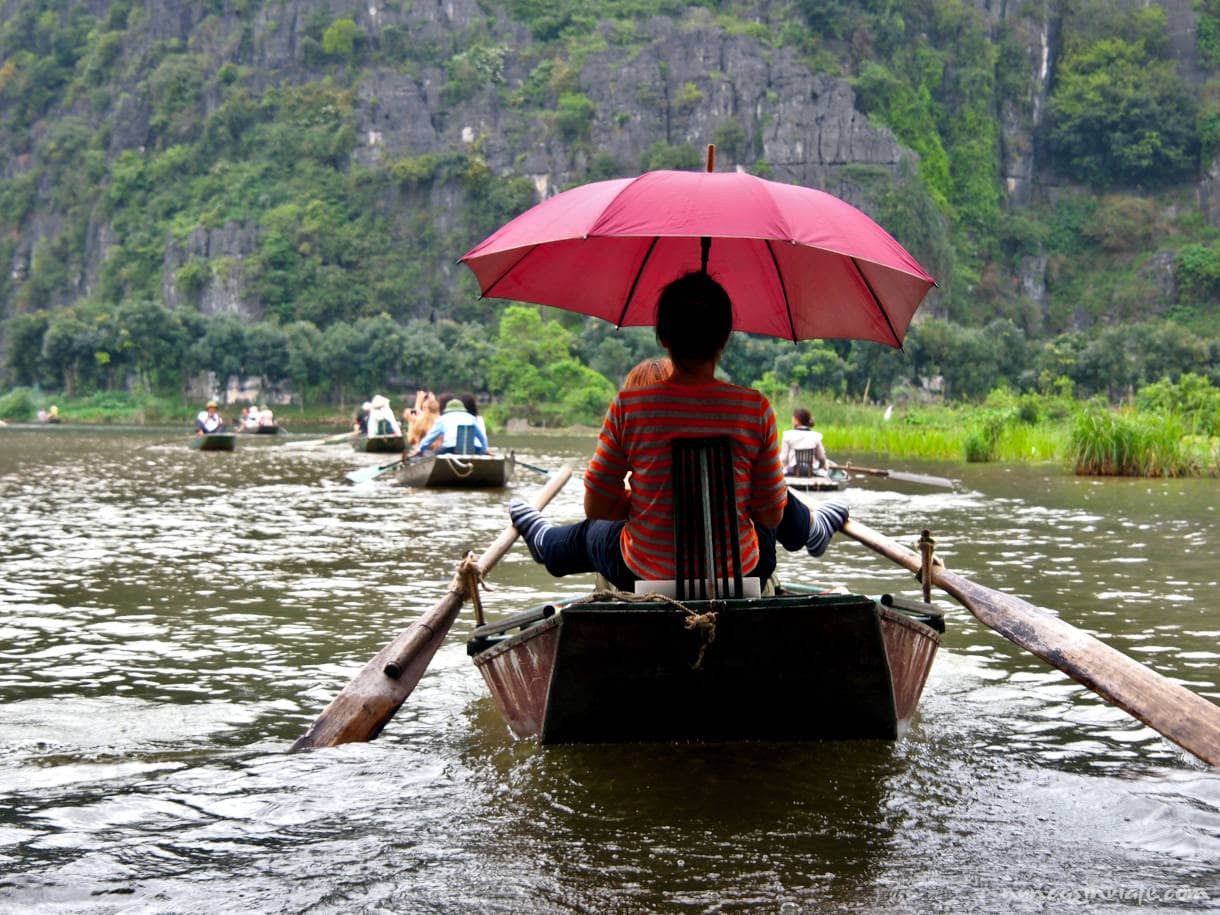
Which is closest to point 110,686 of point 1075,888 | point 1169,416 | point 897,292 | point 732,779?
point 732,779

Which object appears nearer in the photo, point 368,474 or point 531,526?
point 531,526

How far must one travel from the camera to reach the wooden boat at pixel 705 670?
4.13m

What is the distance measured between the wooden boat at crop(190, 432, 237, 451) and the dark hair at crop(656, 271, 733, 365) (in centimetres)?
2602

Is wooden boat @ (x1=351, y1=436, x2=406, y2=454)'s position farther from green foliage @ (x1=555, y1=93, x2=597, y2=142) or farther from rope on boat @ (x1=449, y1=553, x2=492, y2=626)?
green foliage @ (x1=555, y1=93, x2=597, y2=142)

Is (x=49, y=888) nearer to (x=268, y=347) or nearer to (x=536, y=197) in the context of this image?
(x=268, y=347)

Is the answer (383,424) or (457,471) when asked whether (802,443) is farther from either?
(383,424)

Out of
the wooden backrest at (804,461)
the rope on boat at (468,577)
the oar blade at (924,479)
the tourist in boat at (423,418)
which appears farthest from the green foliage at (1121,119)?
the rope on boat at (468,577)

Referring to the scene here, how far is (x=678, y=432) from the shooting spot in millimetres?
4270

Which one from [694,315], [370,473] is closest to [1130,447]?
[370,473]

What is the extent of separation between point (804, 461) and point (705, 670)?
1218 centimetres

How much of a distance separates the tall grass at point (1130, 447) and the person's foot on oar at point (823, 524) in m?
15.9

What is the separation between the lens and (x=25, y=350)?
84500mm

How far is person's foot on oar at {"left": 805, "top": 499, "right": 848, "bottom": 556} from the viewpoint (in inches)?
198

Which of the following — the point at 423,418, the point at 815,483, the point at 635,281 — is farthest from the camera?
the point at 423,418
